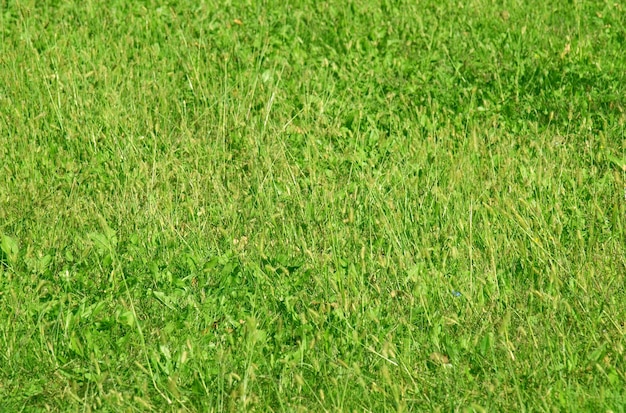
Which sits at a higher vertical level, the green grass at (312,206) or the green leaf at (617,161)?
the green leaf at (617,161)

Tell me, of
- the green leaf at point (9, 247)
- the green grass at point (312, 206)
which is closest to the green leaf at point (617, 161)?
the green grass at point (312, 206)

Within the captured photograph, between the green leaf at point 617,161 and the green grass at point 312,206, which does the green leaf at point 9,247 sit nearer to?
the green grass at point 312,206

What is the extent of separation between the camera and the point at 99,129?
5047 mm

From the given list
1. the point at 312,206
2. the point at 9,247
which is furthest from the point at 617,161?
the point at 9,247

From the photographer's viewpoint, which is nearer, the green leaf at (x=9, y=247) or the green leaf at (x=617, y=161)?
the green leaf at (x=9, y=247)

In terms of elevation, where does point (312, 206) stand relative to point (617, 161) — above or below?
below

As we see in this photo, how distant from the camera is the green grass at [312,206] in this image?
3.23 metres

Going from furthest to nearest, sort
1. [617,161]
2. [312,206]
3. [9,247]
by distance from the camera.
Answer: [617,161] < [312,206] < [9,247]

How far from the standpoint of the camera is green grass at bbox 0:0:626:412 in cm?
323

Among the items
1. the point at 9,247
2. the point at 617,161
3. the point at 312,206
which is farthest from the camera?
the point at 617,161

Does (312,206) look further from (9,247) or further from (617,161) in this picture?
(617,161)

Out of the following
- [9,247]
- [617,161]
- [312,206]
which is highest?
[617,161]

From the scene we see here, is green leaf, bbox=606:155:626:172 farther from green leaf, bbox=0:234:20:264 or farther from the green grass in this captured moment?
green leaf, bbox=0:234:20:264

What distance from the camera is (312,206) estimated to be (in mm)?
4289
